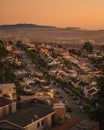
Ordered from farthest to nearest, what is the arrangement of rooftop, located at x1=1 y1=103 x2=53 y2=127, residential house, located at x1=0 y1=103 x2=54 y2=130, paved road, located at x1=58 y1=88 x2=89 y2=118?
1. paved road, located at x1=58 y1=88 x2=89 y2=118
2. rooftop, located at x1=1 y1=103 x2=53 y2=127
3. residential house, located at x1=0 y1=103 x2=54 y2=130

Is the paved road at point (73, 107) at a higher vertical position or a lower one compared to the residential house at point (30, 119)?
lower

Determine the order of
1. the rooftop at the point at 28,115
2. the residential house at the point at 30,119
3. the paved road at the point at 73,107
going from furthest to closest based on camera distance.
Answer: the paved road at the point at 73,107
the rooftop at the point at 28,115
the residential house at the point at 30,119

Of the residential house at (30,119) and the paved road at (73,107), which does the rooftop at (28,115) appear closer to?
the residential house at (30,119)


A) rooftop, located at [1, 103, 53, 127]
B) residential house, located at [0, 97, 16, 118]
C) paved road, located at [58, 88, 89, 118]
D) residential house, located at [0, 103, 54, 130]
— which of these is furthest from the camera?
paved road, located at [58, 88, 89, 118]

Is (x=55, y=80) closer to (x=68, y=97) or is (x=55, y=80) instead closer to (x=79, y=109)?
(x=68, y=97)

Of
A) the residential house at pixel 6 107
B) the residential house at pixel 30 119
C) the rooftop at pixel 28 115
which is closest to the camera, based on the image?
the residential house at pixel 30 119

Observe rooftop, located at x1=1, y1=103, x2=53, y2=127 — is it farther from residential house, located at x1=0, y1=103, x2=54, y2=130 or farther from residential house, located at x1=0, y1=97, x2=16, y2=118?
residential house, located at x1=0, y1=97, x2=16, y2=118

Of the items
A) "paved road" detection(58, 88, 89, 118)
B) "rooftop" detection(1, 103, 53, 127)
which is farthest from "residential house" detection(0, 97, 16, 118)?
"paved road" detection(58, 88, 89, 118)

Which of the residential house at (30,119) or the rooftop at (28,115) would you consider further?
the rooftop at (28,115)

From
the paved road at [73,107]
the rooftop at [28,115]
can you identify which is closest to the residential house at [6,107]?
the rooftop at [28,115]

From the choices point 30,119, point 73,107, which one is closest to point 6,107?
point 30,119

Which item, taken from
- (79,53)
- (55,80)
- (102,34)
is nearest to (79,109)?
(55,80)
